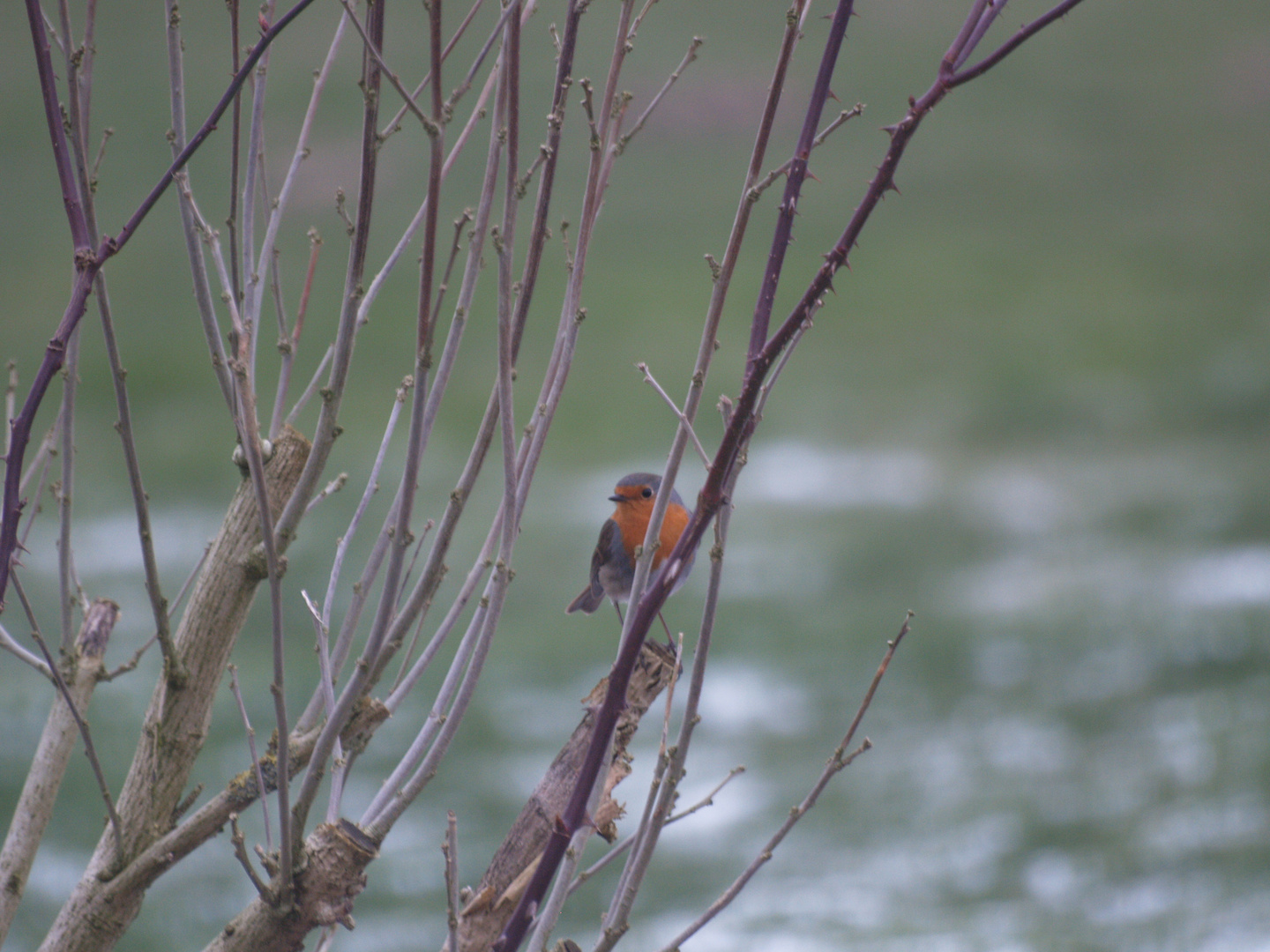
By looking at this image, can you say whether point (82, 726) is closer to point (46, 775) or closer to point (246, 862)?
point (246, 862)

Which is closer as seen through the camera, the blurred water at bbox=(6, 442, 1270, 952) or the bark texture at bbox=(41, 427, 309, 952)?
the bark texture at bbox=(41, 427, 309, 952)

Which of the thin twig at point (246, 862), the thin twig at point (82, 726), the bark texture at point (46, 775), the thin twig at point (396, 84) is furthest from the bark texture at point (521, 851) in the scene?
the thin twig at point (396, 84)

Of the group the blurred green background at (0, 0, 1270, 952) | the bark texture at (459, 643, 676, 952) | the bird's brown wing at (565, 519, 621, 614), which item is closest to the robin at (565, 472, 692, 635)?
the bird's brown wing at (565, 519, 621, 614)

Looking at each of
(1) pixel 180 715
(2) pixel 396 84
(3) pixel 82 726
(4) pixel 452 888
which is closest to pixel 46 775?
(1) pixel 180 715

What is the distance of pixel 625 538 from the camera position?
3027 mm

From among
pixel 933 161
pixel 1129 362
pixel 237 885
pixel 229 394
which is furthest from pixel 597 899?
pixel 933 161

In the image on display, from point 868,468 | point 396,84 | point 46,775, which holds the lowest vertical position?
point 46,775

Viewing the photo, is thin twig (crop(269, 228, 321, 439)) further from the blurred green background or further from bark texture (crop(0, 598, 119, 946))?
the blurred green background

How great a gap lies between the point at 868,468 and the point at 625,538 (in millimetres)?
5499

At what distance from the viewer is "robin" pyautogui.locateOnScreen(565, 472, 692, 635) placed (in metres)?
2.89

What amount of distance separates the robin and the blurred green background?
2.28 m

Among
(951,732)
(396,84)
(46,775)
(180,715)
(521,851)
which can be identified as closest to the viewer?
(396,84)

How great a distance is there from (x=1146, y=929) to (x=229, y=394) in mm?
4463

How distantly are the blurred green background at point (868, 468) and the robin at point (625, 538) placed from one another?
89.7 inches
